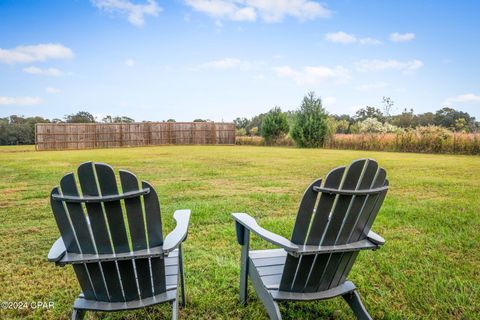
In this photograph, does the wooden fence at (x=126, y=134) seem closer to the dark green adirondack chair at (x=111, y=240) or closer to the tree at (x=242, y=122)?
the tree at (x=242, y=122)

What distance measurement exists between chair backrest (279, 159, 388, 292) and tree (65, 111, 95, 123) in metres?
43.4

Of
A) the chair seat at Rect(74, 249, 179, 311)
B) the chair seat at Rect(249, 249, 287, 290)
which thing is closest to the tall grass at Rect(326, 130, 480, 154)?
the chair seat at Rect(249, 249, 287, 290)

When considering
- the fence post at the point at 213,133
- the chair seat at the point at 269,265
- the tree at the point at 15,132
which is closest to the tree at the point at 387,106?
the fence post at the point at 213,133

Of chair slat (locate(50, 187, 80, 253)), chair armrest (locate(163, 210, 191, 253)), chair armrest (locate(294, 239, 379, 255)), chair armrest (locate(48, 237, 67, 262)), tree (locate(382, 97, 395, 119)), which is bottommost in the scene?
chair armrest (locate(294, 239, 379, 255))

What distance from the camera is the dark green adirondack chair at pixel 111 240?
1.43m

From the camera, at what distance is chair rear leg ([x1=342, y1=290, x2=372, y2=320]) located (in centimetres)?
189

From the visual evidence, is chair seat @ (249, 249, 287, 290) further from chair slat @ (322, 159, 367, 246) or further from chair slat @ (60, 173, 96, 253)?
chair slat @ (60, 173, 96, 253)

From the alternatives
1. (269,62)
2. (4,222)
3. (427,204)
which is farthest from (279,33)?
(4,222)

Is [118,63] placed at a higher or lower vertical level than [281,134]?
higher

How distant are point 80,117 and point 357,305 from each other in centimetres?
4485

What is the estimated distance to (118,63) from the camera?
20.7m

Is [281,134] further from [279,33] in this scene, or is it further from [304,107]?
[279,33]

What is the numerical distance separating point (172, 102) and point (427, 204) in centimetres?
2725

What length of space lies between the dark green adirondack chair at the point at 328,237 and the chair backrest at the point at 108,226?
1.98 ft
